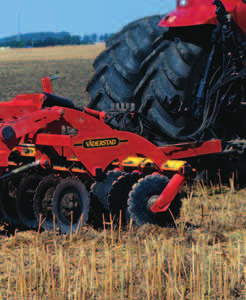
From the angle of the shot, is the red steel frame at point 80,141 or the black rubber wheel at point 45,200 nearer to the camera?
the red steel frame at point 80,141

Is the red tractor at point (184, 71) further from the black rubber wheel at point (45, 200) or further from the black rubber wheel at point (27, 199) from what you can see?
the black rubber wheel at point (27, 199)

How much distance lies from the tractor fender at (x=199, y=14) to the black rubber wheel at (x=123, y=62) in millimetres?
280

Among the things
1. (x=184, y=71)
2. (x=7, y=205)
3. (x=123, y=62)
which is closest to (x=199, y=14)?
(x=184, y=71)

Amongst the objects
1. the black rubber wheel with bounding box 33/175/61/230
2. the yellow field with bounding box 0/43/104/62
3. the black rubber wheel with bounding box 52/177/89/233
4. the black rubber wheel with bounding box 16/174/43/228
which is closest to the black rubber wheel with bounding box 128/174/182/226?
the black rubber wheel with bounding box 52/177/89/233

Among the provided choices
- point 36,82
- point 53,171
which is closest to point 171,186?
point 53,171

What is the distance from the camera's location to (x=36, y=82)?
76.3 feet

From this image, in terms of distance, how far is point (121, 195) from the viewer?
5.13 metres

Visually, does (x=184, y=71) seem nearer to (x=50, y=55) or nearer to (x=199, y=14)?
(x=199, y=14)

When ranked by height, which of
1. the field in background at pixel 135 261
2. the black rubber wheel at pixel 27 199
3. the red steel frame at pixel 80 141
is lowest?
the field in background at pixel 135 261

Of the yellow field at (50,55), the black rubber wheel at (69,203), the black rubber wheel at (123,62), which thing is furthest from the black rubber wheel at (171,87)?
the yellow field at (50,55)

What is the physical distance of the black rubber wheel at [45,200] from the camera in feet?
17.3

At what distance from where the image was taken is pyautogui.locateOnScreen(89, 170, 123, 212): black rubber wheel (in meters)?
5.17

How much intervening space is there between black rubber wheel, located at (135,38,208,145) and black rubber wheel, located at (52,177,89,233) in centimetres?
137

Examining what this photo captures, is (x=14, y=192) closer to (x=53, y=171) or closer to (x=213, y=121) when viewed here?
(x=53, y=171)
